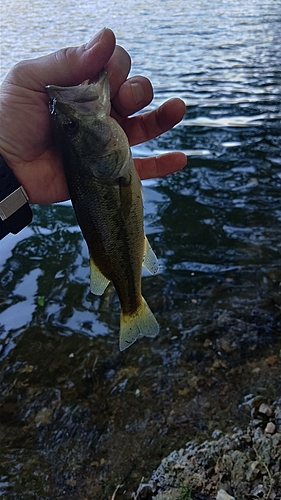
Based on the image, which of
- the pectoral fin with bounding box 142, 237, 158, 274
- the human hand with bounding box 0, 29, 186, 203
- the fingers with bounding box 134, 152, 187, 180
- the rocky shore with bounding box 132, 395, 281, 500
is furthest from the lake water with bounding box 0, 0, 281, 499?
the human hand with bounding box 0, 29, 186, 203

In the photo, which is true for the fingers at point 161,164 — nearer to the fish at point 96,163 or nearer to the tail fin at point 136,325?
the fish at point 96,163

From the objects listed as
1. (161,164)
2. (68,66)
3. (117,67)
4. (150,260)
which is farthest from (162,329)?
(68,66)

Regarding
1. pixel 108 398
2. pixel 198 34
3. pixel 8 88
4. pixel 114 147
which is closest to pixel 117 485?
pixel 108 398

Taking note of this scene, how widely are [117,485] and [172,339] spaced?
1.72m

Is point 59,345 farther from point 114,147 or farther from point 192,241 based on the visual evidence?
point 114,147

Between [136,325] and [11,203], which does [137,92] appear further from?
[136,325]

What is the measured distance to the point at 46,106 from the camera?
3514mm

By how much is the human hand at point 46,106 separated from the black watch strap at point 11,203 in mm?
228

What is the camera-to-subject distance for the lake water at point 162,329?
422 centimetres

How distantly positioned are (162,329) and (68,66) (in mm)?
3142

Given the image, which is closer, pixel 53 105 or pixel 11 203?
pixel 53 105

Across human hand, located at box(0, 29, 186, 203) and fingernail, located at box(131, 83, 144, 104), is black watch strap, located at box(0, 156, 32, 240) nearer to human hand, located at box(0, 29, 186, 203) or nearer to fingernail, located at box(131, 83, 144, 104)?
human hand, located at box(0, 29, 186, 203)

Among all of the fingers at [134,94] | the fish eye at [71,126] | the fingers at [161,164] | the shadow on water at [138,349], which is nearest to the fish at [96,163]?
the fish eye at [71,126]

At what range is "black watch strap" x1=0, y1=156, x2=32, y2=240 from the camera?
11.0ft
